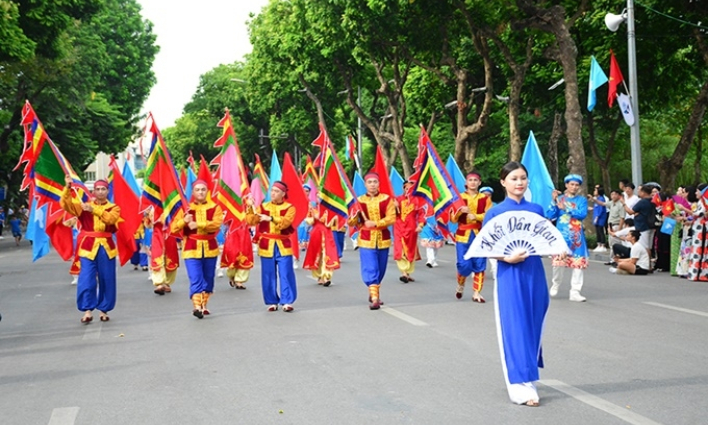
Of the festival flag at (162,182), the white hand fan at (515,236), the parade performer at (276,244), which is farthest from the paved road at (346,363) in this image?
the festival flag at (162,182)

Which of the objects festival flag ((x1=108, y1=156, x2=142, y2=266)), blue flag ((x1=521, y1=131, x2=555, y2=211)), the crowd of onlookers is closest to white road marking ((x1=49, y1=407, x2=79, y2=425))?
festival flag ((x1=108, y1=156, x2=142, y2=266))

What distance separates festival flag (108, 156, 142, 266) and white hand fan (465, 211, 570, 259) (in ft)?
21.7

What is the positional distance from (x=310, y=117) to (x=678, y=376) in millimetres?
48064

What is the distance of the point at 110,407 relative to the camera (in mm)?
6742

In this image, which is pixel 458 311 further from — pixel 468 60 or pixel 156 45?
pixel 156 45

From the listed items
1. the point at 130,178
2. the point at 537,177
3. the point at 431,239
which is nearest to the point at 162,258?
the point at 130,178

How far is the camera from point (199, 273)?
11.5 m

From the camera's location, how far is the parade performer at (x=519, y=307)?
6.47 meters

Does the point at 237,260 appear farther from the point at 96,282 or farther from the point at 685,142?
the point at 685,142

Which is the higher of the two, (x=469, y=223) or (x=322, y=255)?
(x=469, y=223)

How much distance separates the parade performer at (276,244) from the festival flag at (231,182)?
37.7 inches

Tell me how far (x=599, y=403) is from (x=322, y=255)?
413 inches

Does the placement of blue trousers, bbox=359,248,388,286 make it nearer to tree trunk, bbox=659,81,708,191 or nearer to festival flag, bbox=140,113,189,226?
festival flag, bbox=140,113,189,226

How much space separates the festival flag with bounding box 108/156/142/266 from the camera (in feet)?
40.8
